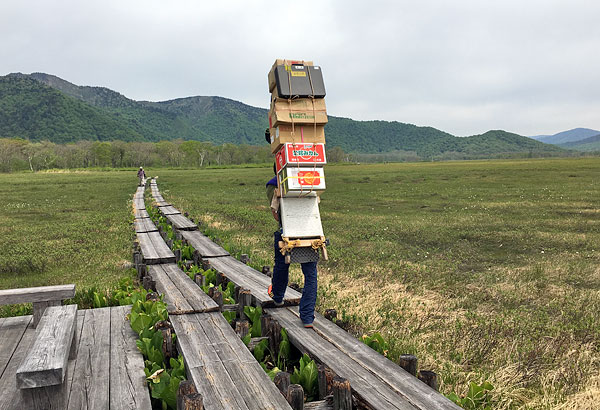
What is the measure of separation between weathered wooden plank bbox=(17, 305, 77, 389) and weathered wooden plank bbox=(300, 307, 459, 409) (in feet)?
8.00

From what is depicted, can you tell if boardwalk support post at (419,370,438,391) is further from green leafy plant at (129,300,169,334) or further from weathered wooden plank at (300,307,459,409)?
green leafy plant at (129,300,169,334)

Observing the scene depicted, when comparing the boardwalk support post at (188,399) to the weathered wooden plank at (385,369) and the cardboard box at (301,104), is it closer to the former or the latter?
the weathered wooden plank at (385,369)

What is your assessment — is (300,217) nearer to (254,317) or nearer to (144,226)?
(254,317)

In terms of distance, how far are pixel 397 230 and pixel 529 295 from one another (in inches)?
266

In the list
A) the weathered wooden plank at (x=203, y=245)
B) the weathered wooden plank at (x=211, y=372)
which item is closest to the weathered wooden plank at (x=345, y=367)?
the weathered wooden plank at (x=211, y=372)

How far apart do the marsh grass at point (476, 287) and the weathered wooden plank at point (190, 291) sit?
5.92ft

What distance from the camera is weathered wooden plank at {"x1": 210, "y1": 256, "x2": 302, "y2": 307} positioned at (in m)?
5.65

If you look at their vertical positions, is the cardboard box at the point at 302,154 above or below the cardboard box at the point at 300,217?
above

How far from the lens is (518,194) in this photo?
24203 millimetres

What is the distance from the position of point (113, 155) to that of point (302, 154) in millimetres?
130585

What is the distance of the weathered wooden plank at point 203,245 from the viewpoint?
8.79 m

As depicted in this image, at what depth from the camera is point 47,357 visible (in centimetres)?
260

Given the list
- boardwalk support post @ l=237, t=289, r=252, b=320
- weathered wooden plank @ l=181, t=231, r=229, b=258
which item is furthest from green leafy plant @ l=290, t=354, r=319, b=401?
weathered wooden plank @ l=181, t=231, r=229, b=258

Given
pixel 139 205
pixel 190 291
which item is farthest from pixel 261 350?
pixel 139 205
